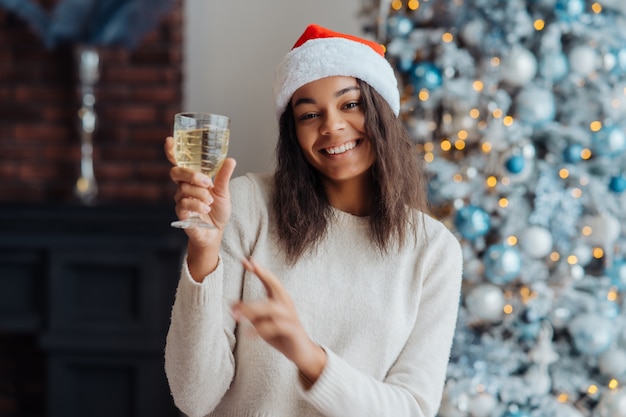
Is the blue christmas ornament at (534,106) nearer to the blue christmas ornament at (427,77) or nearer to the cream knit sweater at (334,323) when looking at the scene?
the blue christmas ornament at (427,77)

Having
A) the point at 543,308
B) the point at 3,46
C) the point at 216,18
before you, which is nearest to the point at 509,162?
the point at 543,308

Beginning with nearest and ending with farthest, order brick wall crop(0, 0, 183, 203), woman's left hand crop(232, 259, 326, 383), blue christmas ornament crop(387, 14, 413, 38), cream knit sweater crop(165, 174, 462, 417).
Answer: woman's left hand crop(232, 259, 326, 383) < cream knit sweater crop(165, 174, 462, 417) < blue christmas ornament crop(387, 14, 413, 38) < brick wall crop(0, 0, 183, 203)

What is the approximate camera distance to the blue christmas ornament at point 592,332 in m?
2.45

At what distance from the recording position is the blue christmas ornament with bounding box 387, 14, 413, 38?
8.34ft

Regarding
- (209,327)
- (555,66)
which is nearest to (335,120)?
(209,327)

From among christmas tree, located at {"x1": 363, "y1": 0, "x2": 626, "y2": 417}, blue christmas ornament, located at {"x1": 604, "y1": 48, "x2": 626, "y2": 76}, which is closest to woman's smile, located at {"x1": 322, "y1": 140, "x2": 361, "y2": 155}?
christmas tree, located at {"x1": 363, "y1": 0, "x2": 626, "y2": 417}

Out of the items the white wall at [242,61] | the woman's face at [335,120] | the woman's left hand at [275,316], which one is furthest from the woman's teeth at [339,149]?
the white wall at [242,61]

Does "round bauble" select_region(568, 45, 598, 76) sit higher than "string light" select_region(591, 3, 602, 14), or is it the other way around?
"string light" select_region(591, 3, 602, 14)

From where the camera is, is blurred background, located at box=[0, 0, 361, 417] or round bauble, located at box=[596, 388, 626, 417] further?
blurred background, located at box=[0, 0, 361, 417]

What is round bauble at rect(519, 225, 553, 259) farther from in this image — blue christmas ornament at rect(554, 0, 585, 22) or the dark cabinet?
the dark cabinet

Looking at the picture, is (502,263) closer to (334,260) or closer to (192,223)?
(334,260)

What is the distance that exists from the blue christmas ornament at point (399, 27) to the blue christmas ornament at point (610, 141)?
0.70 m

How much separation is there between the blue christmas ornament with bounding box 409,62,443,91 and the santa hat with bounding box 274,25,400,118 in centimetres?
92

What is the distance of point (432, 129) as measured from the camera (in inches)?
102
